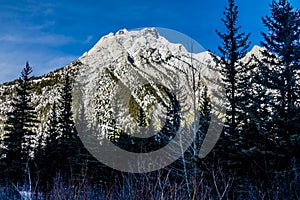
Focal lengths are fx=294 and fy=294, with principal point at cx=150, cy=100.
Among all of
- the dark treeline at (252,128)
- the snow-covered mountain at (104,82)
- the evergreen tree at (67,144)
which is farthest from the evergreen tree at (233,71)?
the snow-covered mountain at (104,82)

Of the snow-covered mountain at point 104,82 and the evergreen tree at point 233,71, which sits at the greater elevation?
the snow-covered mountain at point 104,82

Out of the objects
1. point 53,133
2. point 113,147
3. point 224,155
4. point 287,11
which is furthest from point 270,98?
point 53,133

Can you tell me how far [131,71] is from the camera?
141500 millimetres

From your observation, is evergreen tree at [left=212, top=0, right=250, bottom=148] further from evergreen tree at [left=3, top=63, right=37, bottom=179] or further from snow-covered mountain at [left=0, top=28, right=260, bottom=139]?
snow-covered mountain at [left=0, top=28, right=260, bottom=139]

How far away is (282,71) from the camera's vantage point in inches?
582

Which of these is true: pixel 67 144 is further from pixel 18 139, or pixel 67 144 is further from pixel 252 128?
pixel 252 128

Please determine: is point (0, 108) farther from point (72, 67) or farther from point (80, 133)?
point (80, 133)

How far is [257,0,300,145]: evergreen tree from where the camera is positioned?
43.3 feet

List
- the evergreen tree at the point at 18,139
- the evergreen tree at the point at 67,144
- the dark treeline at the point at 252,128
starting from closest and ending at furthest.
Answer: the dark treeline at the point at 252,128 < the evergreen tree at the point at 18,139 < the evergreen tree at the point at 67,144

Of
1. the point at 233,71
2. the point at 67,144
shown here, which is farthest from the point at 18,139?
the point at 233,71

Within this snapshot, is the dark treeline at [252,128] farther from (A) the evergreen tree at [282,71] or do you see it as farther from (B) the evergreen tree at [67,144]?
(B) the evergreen tree at [67,144]

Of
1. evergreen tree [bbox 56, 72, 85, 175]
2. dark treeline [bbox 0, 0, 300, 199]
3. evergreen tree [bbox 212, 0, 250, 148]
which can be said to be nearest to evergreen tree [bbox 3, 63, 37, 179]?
dark treeline [bbox 0, 0, 300, 199]

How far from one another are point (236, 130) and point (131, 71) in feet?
415

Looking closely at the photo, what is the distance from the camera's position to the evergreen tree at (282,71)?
1320 cm
